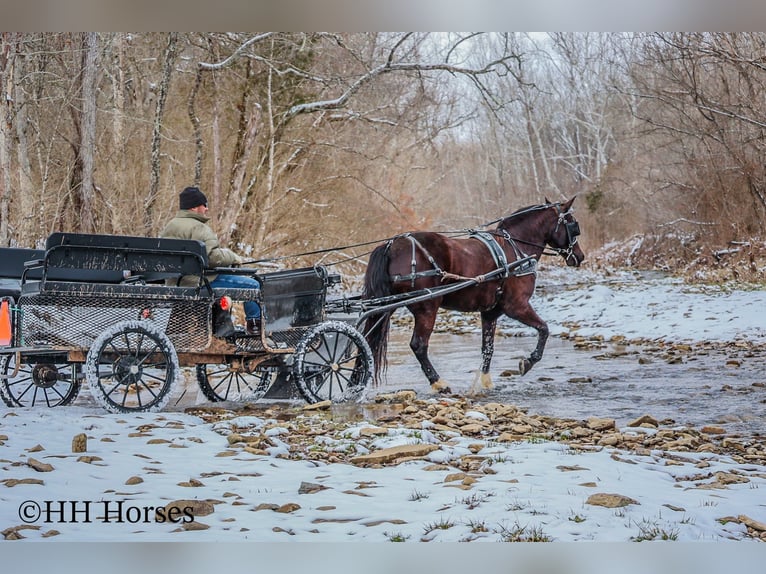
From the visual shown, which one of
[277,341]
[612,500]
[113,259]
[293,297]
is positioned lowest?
[612,500]

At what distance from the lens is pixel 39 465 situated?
480 centimetres

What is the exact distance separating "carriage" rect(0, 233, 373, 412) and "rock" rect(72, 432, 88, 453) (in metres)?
0.20

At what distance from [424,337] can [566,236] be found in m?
1.30

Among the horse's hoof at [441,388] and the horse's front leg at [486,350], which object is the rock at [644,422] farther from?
the horse's hoof at [441,388]

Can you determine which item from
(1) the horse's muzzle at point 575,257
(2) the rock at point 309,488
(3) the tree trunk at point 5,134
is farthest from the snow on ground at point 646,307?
(3) the tree trunk at point 5,134

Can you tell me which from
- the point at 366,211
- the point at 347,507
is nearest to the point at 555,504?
the point at 347,507

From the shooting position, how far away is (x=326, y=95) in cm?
659

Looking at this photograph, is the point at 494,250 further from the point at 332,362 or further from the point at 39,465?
the point at 39,465

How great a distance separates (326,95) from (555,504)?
335cm

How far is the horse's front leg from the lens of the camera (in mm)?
6244

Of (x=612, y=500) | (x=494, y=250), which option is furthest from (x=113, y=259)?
(x=612, y=500)

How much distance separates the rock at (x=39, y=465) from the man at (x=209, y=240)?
4.16ft

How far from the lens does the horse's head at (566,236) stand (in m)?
6.62
